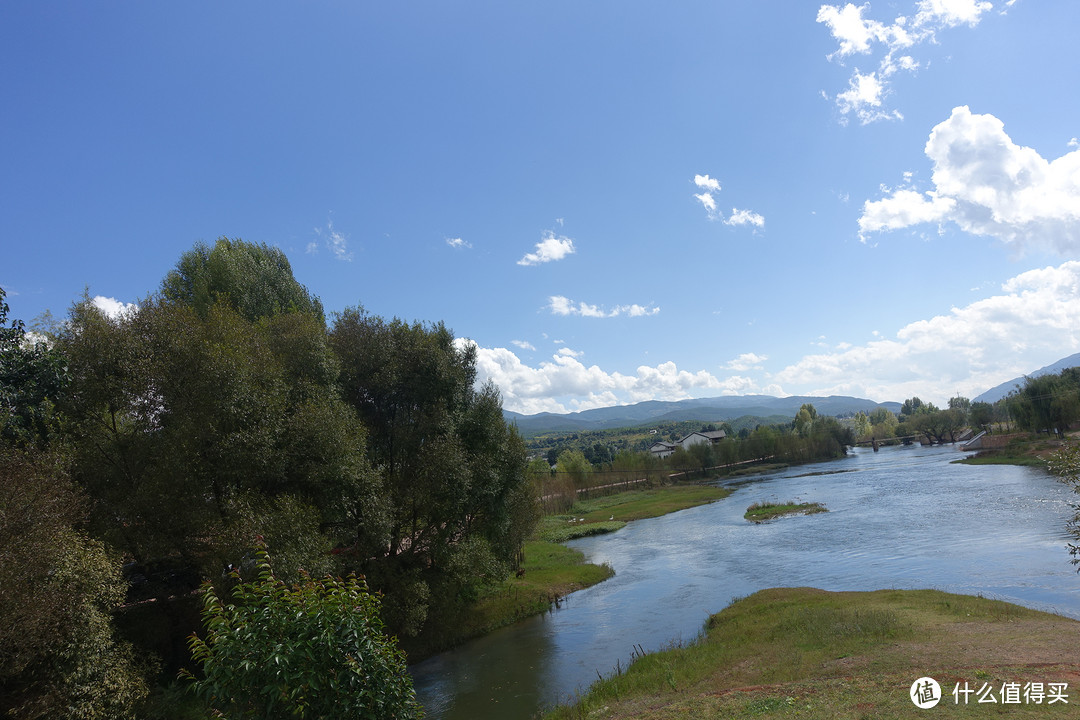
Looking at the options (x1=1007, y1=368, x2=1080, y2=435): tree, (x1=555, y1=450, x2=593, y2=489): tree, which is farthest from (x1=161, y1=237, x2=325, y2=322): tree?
(x1=1007, y1=368, x2=1080, y2=435): tree

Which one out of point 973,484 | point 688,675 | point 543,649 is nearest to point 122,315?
point 543,649

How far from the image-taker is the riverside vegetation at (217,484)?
46.8ft

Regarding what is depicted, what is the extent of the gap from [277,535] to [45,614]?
6.97 metres

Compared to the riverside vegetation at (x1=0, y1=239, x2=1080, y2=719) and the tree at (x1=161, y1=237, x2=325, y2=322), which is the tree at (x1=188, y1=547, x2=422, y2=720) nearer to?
the riverside vegetation at (x1=0, y1=239, x2=1080, y2=719)

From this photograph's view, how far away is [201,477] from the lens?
1984 cm

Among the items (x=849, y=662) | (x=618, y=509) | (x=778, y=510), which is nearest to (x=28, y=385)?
(x=849, y=662)

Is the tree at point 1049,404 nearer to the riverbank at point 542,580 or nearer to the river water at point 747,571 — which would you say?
the river water at point 747,571

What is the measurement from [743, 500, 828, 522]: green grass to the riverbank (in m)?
16.7

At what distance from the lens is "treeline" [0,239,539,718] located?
1426 cm

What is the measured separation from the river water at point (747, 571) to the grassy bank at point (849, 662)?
126 inches

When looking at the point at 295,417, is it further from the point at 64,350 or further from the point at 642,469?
the point at 642,469

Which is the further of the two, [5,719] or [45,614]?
[5,719]

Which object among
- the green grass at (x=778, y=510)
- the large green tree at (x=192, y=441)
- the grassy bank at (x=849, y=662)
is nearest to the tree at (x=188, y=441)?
the large green tree at (x=192, y=441)

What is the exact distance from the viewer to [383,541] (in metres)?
25.3
